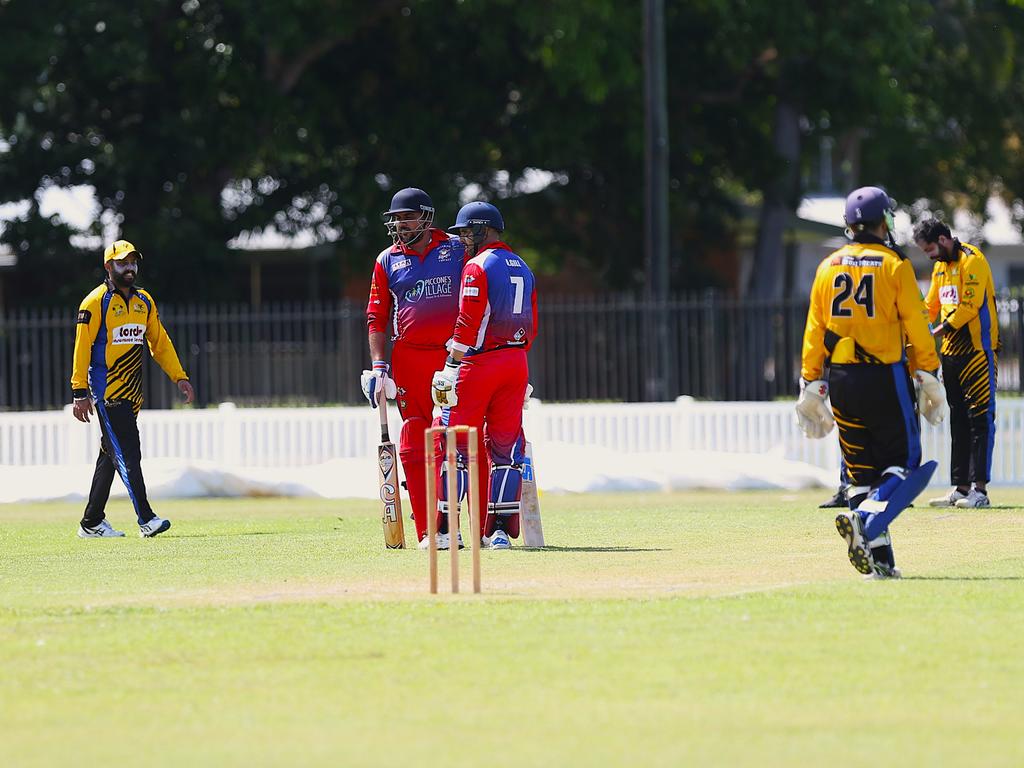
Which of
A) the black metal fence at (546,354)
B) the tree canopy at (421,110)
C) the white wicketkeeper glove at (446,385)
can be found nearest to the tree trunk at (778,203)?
the tree canopy at (421,110)

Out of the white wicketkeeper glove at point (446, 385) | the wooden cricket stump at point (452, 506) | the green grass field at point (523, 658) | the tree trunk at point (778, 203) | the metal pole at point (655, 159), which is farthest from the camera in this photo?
the tree trunk at point (778, 203)

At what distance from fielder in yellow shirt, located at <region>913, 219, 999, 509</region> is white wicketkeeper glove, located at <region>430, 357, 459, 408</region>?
4432mm

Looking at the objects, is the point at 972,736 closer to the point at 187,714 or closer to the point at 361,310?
the point at 187,714

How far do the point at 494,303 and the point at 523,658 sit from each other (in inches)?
178

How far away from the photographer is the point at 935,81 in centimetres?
3697

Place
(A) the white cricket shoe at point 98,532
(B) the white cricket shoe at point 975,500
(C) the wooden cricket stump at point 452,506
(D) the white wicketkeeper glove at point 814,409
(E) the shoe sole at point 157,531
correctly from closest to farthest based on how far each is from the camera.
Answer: (C) the wooden cricket stump at point 452,506 → (D) the white wicketkeeper glove at point 814,409 → (E) the shoe sole at point 157,531 → (A) the white cricket shoe at point 98,532 → (B) the white cricket shoe at point 975,500

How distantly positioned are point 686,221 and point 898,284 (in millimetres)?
27425

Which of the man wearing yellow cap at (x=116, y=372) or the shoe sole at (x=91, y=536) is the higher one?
the man wearing yellow cap at (x=116, y=372)

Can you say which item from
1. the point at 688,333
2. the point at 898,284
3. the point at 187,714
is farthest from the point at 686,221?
the point at 187,714

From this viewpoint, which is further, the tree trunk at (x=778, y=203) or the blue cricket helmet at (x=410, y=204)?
the tree trunk at (x=778, y=203)

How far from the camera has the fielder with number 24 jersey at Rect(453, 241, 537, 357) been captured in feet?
36.9

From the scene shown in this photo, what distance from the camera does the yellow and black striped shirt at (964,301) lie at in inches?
564

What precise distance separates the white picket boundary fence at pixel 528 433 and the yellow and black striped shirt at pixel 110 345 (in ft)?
18.0

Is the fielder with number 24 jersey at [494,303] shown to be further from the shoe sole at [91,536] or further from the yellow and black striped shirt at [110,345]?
the shoe sole at [91,536]
